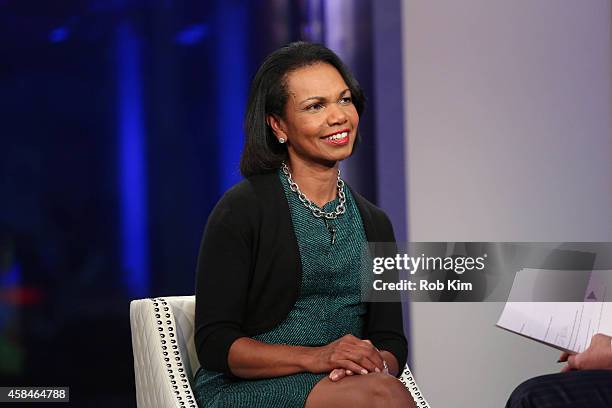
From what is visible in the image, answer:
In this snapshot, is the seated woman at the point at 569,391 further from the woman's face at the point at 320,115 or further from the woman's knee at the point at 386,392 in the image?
the woman's face at the point at 320,115

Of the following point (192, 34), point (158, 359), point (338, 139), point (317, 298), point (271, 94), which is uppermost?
point (192, 34)

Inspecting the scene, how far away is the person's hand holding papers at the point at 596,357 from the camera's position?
72.8 inches

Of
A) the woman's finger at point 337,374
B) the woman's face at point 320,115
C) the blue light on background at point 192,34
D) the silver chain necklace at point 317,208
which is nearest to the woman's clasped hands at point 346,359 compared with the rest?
the woman's finger at point 337,374

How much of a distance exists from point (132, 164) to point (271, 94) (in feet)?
6.49

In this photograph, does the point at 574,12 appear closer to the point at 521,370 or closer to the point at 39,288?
the point at 521,370

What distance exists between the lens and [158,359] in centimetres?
209

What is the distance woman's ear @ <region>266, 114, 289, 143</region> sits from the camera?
219 centimetres

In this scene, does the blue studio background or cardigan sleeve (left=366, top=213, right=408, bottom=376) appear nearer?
cardigan sleeve (left=366, top=213, right=408, bottom=376)

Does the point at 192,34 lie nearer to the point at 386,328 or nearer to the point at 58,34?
the point at 58,34

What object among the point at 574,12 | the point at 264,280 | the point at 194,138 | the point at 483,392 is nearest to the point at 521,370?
the point at 483,392

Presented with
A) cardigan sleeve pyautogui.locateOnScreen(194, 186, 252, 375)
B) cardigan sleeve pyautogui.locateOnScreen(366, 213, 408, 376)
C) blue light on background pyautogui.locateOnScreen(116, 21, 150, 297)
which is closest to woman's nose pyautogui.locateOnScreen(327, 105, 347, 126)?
cardigan sleeve pyautogui.locateOnScreen(194, 186, 252, 375)

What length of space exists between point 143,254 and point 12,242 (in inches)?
22.8

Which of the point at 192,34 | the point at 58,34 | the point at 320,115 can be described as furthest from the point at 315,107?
the point at 58,34

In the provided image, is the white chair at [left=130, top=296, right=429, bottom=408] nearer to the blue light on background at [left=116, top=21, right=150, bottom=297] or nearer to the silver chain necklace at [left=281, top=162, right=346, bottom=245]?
the silver chain necklace at [left=281, top=162, right=346, bottom=245]
